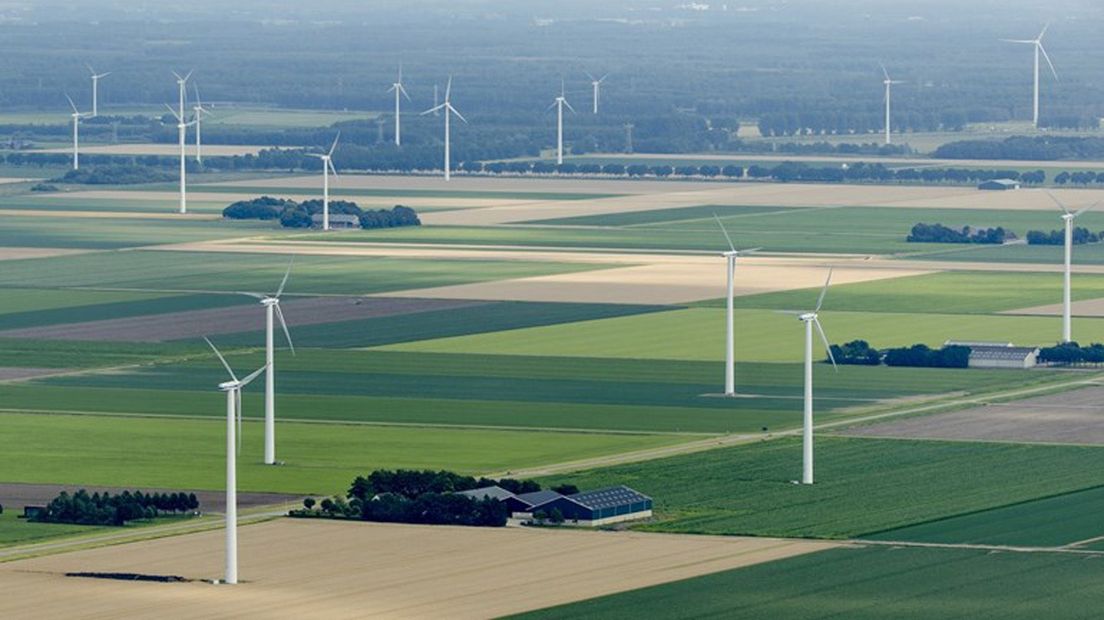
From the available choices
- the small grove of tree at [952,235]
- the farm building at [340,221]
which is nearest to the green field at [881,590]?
the small grove of tree at [952,235]

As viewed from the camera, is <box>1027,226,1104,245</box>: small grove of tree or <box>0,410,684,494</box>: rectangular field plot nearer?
<box>0,410,684,494</box>: rectangular field plot

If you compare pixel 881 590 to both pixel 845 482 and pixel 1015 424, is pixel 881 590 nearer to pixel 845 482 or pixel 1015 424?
pixel 845 482

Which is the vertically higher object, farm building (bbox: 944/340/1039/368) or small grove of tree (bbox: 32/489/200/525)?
farm building (bbox: 944/340/1039/368)

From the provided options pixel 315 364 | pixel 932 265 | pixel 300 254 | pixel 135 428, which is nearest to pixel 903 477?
pixel 135 428

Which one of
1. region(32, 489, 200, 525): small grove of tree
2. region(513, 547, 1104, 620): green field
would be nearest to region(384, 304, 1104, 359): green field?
region(32, 489, 200, 525): small grove of tree

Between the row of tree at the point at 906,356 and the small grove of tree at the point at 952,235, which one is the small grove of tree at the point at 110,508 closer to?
the row of tree at the point at 906,356

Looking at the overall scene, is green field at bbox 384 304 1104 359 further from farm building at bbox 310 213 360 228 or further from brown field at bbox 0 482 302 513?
farm building at bbox 310 213 360 228
